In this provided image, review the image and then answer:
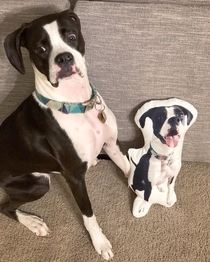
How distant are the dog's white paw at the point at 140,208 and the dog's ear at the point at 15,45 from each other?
834mm

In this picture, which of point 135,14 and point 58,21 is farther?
point 135,14

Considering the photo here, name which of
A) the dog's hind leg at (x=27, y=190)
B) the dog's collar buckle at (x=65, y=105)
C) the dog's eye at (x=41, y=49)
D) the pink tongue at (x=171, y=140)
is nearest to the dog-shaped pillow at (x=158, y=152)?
the pink tongue at (x=171, y=140)

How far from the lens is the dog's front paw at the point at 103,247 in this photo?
5.38 feet

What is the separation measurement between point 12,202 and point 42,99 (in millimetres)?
554

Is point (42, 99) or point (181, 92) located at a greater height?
point (42, 99)

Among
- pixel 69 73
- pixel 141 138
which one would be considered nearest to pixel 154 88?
pixel 141 138

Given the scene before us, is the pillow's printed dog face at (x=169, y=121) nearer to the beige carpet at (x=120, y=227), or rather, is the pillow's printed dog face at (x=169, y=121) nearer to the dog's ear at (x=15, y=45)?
the beige carpet at (x=120, y=227)

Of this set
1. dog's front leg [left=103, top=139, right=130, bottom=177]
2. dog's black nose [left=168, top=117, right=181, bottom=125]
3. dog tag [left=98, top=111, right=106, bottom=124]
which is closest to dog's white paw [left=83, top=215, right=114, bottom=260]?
dog's front leg [left=103, top=139, right=130, bottom=177]

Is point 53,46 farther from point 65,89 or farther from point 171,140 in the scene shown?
point 171,140

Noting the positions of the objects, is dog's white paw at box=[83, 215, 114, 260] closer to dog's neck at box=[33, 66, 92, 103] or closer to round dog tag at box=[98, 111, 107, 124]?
round dog tag at box=[98, 111, 107, 124]

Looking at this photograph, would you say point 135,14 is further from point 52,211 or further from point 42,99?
point 52,211

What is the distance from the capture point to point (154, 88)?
163 centimetres

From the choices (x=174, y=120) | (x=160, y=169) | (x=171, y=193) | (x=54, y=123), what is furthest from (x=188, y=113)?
(x=54, y=123)

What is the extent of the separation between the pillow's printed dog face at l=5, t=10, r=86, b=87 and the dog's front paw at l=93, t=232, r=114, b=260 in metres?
0.73
